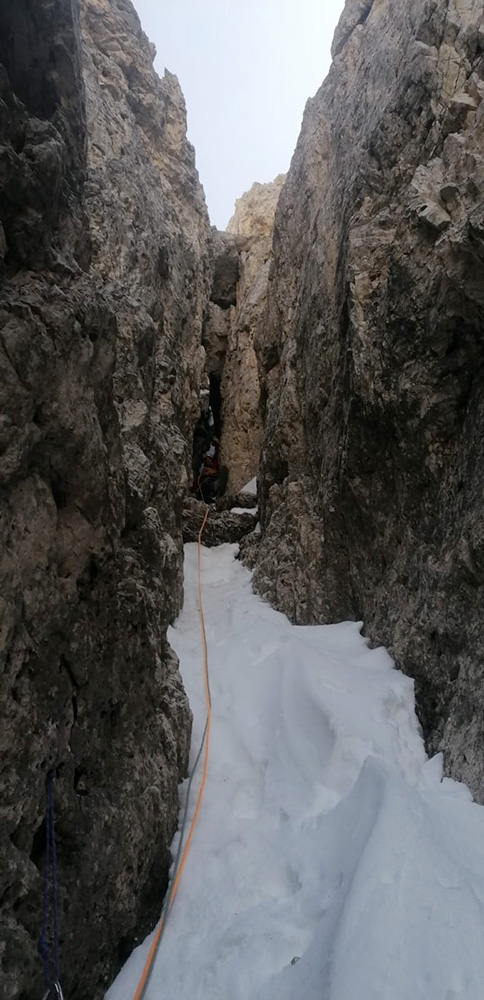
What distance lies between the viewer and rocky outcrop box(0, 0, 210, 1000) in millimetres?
2600

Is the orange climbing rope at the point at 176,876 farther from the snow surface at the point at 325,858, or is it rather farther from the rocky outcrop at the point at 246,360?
the rocky outcrop at the point at 246,360

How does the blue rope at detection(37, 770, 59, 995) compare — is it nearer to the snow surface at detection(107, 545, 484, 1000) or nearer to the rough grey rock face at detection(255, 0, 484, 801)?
the snow surface at detection(107, 545, 484, 1000)

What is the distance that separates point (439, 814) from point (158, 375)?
26.3ft

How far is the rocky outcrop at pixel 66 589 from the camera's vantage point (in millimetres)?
2600

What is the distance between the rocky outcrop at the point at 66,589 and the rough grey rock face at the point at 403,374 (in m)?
2.42

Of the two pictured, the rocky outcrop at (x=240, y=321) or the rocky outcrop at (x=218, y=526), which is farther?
the rocky outcrop at (x=240, y=321)

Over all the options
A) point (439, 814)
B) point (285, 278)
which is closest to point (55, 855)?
point (439, 814)

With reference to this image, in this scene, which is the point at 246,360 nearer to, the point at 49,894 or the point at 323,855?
the point at 323,855

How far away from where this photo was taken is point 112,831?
10.9ft

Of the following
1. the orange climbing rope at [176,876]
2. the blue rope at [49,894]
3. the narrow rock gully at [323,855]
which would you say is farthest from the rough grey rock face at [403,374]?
the blue rope at [49,894]

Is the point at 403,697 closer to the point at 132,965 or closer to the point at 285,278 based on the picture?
the point at 132,965

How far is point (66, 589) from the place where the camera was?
3.16 m

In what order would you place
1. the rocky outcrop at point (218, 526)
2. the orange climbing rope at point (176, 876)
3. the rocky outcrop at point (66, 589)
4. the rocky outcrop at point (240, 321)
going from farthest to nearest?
the rocky outcrop at point (240, 321) < the rocky outcrop at point (218, 526) < the orange climbing rope at point (176, 876) < the rocky outcrop at point (66, 589)

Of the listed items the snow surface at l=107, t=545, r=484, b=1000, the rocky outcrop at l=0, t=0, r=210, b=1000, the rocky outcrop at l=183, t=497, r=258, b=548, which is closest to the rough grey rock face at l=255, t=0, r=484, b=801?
the snow surface at l=107, t=545, r=484, b=1000
